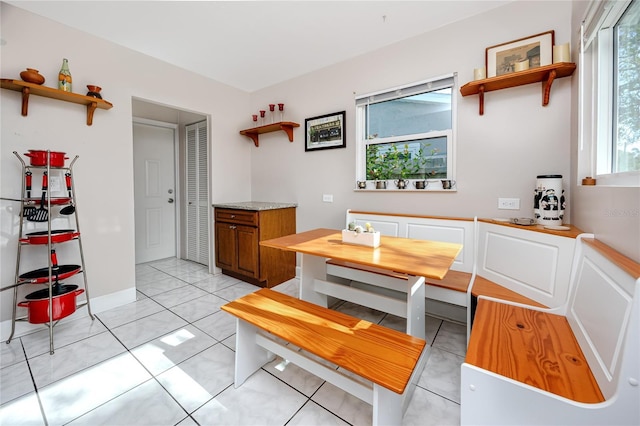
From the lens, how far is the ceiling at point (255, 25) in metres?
2.15

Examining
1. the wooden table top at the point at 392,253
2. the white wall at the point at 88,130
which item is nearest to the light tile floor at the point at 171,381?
the white wall at the point at 88,130

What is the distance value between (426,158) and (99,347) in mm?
3189

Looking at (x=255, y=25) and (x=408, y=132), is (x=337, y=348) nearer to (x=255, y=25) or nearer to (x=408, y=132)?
(x=408, y=132)

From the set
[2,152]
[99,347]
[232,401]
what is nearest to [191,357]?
[232,401]

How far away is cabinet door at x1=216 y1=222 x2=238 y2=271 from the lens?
3389 mm

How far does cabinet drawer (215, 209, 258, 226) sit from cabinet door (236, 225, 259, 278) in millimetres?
A: 74

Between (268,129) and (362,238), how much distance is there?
2417mm

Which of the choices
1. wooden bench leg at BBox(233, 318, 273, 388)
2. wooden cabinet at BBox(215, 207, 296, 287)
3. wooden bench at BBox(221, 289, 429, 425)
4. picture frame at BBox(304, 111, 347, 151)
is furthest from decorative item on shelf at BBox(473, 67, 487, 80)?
wooden bench leg at BBox(233, 318, 273, 388)

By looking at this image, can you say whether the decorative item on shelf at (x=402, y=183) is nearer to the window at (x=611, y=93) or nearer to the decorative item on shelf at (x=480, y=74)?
the decorative item on shelf at (x=480, y=74)

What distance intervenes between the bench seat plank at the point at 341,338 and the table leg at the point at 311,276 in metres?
0.50

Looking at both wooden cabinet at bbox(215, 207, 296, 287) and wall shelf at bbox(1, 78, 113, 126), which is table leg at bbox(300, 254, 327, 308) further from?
wall shelf at bbox(1, 78, 113, 126)

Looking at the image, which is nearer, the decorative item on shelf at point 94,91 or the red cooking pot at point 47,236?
the red cooking pot at point 47,236

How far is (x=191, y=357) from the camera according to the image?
1.84 meters

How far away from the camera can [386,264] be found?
4.68ft
